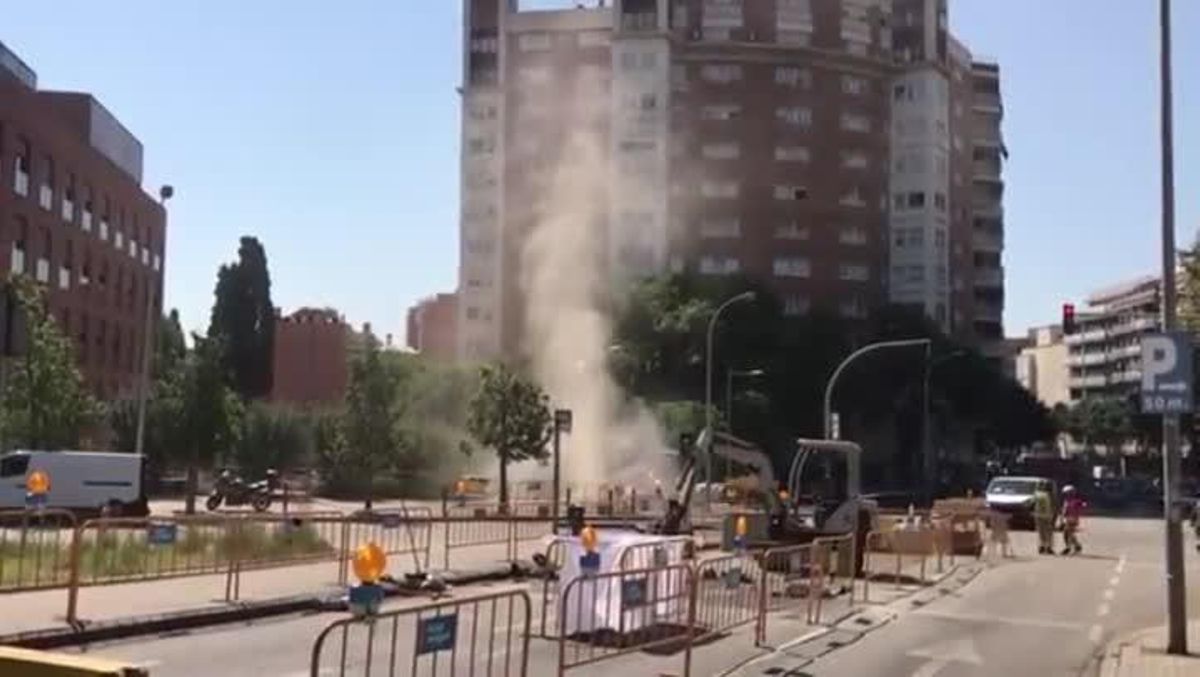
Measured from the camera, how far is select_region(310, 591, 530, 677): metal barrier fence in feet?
26.6

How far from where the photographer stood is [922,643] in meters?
15.9

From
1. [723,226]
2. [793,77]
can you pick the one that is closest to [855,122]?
[793,77]

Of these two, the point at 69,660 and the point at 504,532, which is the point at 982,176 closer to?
the point at 504,532

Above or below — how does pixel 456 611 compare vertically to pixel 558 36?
Result: below

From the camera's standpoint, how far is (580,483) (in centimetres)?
6669

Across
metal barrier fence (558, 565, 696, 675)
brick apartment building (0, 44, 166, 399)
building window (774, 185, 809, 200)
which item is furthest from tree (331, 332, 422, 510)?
building window (774, 185, 809, 200)

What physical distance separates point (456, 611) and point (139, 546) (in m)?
12.3

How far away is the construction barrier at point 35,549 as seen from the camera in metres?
17.9

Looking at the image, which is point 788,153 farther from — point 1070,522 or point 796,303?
point 1070,522

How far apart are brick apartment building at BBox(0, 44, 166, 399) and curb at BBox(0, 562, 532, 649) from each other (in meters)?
39.4

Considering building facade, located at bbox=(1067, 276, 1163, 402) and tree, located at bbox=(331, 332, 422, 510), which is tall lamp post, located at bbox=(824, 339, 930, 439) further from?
building facade, located at bbox=(1067, 276, 1163, 402)

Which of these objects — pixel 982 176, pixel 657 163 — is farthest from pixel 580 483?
pixel 982 176

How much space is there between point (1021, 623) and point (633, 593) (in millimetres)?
7730

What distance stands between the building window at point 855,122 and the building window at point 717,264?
13.2m
